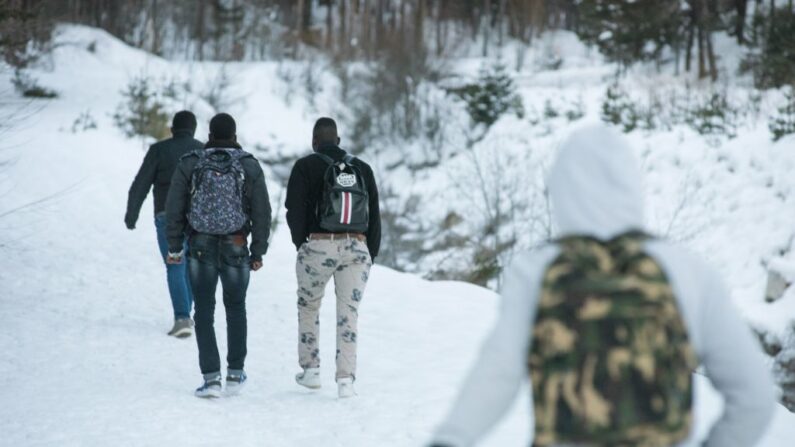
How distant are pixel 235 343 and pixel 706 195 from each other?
50.1 ft

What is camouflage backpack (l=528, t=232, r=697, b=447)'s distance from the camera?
2.11 m

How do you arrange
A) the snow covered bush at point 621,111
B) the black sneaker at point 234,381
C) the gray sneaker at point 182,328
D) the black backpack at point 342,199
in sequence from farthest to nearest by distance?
1. the snow covered bush at point 621,111
2. the gray sneaker at point 182,328
3. the black sneaker at point 234,381
4. the black backpack at point 342,199

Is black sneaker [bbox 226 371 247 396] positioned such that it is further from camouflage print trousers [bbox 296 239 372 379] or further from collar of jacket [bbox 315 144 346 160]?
collar of jacket [bbox 315 144 346 160]

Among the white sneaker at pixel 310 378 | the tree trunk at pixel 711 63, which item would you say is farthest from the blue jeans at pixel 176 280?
the tree trunk at pixel 711 63

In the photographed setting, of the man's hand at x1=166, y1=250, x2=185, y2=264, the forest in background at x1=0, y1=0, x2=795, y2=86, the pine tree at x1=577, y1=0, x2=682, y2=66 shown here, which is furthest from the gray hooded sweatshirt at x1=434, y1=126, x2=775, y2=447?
the pine tree at x1=577, y1=0, x2=682, y2=66

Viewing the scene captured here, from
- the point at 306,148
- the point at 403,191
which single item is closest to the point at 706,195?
the point at 403,191

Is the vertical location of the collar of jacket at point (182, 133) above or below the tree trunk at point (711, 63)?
below

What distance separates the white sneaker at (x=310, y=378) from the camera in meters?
7.09

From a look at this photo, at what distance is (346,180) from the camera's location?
647 centimetres

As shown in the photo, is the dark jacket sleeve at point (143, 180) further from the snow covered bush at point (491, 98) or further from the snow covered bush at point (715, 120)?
the snow covered bush at point (491, 98)

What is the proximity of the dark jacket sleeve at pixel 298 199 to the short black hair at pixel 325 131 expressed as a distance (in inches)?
9.6

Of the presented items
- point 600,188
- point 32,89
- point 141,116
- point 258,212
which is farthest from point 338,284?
point 32,89

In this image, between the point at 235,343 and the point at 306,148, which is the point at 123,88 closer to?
the point at 306,148

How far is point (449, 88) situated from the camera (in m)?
35.2
